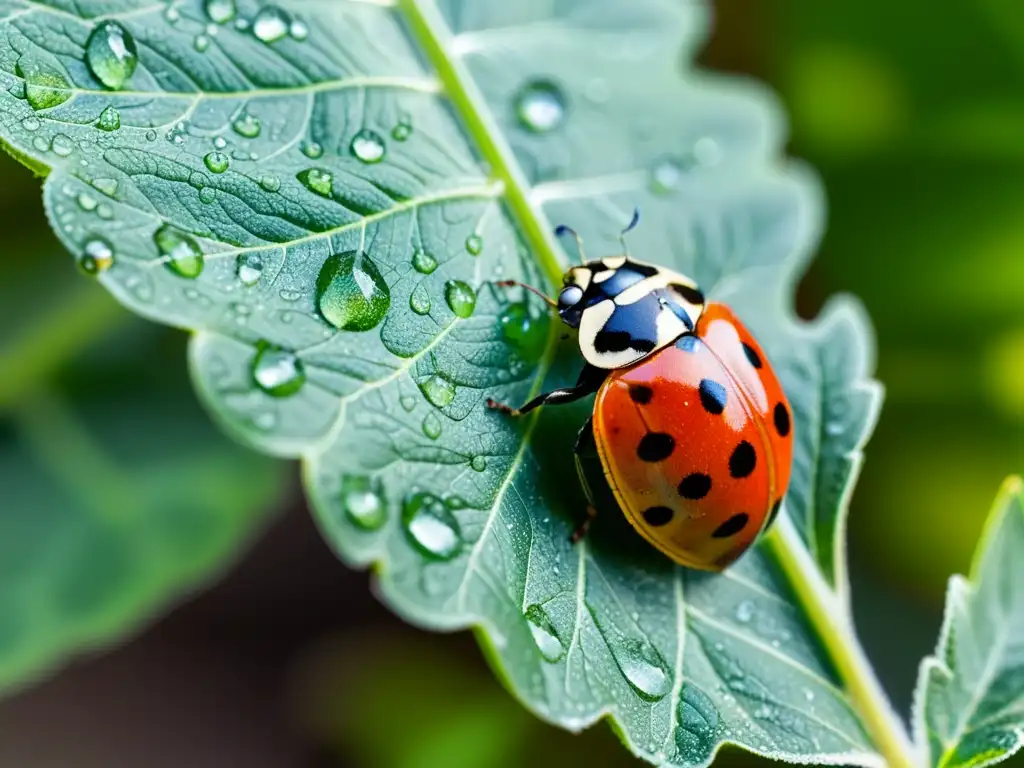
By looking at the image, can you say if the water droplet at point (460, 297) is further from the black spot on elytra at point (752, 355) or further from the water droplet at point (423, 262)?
the black spot on elytra at point (752, 355)

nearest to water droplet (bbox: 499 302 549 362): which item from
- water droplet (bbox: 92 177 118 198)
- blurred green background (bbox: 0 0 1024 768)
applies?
water droplet (bbox: 92 177 118 198)

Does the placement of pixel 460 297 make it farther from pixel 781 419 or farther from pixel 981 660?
pixel 981 660

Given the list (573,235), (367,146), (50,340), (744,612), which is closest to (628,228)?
(573,235)

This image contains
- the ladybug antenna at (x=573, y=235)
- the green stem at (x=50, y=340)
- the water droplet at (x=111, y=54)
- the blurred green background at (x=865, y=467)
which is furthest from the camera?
the blurred green background at (x=865, y=467)

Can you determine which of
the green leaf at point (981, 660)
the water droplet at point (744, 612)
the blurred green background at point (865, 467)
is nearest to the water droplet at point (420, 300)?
the water droplet at point (744, 612)

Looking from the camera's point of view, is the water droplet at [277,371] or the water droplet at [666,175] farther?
the water droplet at [666,175]

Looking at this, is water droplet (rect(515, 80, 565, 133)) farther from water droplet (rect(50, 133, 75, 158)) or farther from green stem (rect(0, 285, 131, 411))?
green stem (rect(0, 285, 131, 411))

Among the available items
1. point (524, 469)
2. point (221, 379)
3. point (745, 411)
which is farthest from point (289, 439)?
point (745, 411)
